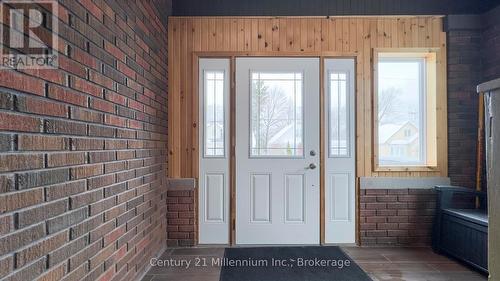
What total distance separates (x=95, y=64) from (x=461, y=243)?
3.23m

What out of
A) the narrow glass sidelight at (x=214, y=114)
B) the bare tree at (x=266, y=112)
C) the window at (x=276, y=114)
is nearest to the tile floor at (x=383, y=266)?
the narrow glass sidelight at (x=214, y=114)

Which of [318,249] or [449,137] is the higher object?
[449,137]

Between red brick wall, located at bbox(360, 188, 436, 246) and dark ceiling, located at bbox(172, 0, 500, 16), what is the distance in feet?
6.29

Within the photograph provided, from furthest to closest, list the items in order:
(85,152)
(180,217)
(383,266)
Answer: (180,217), (383,266), (85,152)

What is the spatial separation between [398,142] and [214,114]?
6.58ft

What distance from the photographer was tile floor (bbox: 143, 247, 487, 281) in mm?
2541

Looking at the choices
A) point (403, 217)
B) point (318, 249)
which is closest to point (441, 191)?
point (403, 217)

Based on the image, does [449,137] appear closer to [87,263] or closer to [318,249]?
[318,249]

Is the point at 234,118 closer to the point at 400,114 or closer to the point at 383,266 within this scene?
the point at 400,114

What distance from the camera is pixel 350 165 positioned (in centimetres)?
330

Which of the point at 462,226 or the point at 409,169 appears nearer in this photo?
the point at 462,226

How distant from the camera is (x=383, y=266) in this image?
108 inches

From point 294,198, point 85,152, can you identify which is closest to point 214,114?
point 294,198

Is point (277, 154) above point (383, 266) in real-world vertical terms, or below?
above
